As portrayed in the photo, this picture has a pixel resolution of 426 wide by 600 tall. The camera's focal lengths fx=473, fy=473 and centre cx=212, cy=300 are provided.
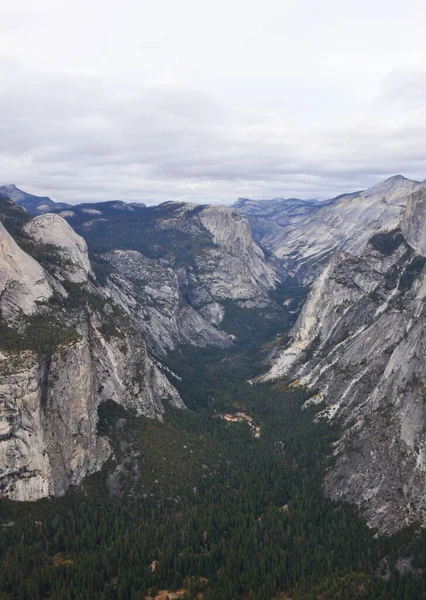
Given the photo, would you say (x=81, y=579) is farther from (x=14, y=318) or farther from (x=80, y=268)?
(x=80, y=268)

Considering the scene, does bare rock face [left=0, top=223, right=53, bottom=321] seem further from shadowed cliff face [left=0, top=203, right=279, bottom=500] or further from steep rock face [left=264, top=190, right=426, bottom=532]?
steep rock face [left=264, top=190, right=426, bottom=532]

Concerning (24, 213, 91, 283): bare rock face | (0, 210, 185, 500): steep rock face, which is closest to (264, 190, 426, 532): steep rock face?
(0, 210, 185, 500): steep rock face

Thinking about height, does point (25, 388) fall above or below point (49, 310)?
below

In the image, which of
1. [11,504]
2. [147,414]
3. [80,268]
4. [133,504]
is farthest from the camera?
[80,268]

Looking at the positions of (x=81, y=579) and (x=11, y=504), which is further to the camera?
(x=11, y=504)

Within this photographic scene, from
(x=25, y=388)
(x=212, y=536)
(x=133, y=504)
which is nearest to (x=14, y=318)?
(x=25, y=388)

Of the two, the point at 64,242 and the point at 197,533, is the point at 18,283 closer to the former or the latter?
the point at 64,242

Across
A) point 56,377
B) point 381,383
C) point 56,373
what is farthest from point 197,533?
point 381,383

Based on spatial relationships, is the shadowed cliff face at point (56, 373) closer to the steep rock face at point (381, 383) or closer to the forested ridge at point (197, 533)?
the forested ridge at point (197, 533)

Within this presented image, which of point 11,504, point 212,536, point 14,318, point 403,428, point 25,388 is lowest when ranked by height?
point 212,536
